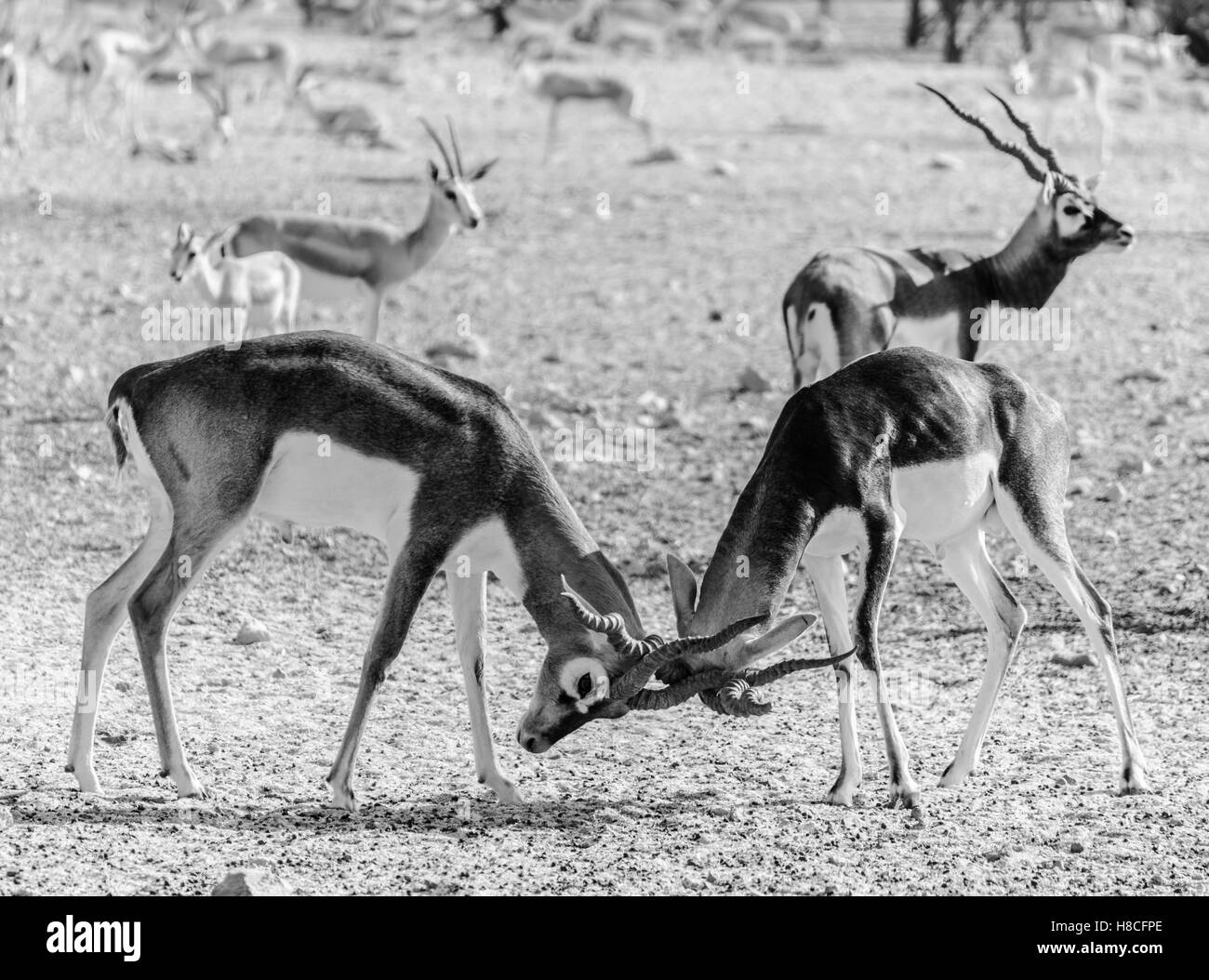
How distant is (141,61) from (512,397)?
33.2 ft

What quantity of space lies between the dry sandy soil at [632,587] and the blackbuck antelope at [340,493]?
1.31 feet

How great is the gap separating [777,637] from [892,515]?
0.61 meters

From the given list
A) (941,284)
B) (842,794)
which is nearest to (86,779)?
(842,794)

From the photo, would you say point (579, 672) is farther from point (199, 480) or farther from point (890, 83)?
point (890, 83)

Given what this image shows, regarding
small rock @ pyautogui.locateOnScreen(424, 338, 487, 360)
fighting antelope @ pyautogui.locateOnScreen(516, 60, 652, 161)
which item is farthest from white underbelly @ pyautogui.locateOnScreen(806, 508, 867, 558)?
fighting antelope @ pyautogui.locateOnScreen(516, 60, 652, 161)

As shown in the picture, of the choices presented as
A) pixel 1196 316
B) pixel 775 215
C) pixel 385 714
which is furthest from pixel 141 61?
pixel 385 714

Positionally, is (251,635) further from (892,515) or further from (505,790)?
(892,515)

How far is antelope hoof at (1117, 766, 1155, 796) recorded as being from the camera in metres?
5.79

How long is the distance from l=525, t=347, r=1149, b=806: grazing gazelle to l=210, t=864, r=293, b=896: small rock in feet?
2.96

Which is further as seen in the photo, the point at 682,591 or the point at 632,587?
the point at 632,587

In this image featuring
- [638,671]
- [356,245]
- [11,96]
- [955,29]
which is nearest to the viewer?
[638,671]

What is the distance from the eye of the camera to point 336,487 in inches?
222

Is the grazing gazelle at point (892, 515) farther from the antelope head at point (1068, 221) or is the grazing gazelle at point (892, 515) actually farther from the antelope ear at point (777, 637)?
the antelope head at point (1068, 221)

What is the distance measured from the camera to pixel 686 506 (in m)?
8.83
